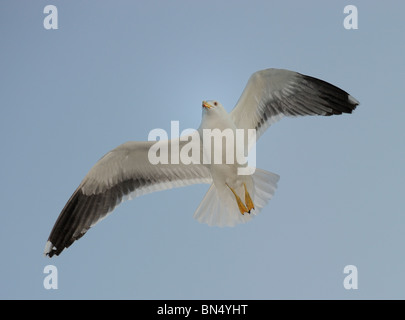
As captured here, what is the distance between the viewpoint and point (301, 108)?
4.20m

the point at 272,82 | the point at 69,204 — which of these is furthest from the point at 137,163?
the point at 272,82

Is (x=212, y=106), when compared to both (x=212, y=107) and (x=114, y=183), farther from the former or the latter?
(x=114, y=183)

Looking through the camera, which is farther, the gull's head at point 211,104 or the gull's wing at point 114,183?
the gull's wing at point 114,183

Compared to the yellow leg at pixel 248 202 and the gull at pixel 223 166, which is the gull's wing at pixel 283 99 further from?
the yellow leg at pixel 248 202

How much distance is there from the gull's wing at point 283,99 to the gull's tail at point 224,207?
18.1 inches

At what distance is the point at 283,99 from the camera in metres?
4.21

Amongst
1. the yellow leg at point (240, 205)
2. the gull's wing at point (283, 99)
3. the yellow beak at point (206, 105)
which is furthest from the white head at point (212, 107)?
the yellow leg at point (240, 205)

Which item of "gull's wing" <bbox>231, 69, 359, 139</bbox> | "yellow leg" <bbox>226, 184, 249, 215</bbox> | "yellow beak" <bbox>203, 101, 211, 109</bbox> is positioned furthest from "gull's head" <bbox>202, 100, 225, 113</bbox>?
"yellow leg" <bbox>226, 184, 249, 215</bbox>

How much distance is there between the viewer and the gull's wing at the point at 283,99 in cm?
408

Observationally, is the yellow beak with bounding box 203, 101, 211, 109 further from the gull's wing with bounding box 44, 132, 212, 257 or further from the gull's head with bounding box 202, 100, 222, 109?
the gull's wing with bounding box 44, 132, 212, 257

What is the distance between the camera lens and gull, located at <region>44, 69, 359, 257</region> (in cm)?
398

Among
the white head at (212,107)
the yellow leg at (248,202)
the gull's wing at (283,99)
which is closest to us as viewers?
the white head at (212,107)

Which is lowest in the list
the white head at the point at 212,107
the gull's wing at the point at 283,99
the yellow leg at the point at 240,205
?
the yellow leg at the point at 240,205
